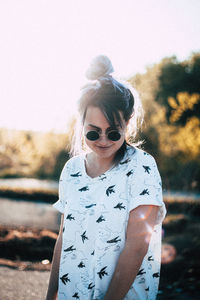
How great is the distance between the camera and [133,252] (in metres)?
1.04

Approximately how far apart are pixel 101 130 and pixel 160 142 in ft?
29.5

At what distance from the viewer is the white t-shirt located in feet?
3.59

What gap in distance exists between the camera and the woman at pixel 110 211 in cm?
105

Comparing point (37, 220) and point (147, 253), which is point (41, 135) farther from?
point (147, 253)

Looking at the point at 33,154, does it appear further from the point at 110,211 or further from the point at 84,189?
the point at 110,211

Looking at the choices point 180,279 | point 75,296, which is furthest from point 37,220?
point 75,296

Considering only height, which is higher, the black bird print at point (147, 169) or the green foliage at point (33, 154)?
the black bird print at point (147, 169)

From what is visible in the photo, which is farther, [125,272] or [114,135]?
[114,135]

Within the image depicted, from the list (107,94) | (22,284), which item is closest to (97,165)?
(107,94)

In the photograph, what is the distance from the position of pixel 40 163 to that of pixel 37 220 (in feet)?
22.9

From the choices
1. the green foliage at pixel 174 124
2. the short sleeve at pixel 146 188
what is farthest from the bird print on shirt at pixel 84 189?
the green foliage at pixel 174 124

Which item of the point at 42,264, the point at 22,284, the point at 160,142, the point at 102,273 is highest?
the point at 160,142

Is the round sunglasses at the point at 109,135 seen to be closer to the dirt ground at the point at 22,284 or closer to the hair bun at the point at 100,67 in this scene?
the hair bun at the point at 100,67

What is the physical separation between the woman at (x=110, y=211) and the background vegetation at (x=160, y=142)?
14.6 feet
